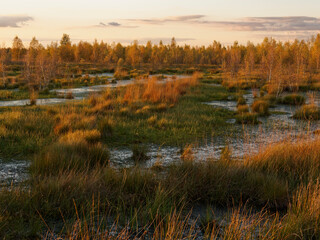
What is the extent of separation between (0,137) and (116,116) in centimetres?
378

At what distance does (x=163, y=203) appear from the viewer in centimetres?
319

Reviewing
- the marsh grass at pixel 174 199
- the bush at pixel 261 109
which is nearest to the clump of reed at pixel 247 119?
the bush at pixel 261 109

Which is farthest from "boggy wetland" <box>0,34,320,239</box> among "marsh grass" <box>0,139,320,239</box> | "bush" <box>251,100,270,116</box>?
"bush" <box>251,100,270,116</box>

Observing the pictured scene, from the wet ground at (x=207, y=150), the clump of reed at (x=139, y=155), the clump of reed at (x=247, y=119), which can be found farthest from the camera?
the clump of reed at (x=247, y=119)

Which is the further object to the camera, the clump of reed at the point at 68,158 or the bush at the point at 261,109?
the bush at the point at 261,109

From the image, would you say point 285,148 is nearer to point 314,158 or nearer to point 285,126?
point 314,158

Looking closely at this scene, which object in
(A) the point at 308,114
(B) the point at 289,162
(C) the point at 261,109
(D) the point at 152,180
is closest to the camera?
(D) the point at 152,180

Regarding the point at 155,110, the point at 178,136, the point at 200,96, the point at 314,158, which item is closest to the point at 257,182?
the point at 314,158

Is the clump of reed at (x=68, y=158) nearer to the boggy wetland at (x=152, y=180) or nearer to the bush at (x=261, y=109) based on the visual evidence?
the boggy wetland at (x=152, y=180)

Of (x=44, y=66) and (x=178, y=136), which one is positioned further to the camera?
(x=44, y=66)

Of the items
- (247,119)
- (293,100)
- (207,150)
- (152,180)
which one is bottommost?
(207,150)

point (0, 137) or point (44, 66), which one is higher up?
point (44, 66)

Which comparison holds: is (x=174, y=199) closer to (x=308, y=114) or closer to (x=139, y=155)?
(x=139, y=155)

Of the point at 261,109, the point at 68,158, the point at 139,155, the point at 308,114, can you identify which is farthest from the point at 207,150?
the point at 308,114
